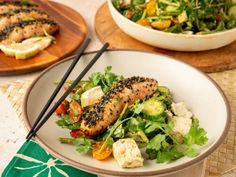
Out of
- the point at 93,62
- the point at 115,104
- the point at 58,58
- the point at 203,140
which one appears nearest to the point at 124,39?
the point at 58,58

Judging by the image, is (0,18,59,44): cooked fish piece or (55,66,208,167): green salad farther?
(0,18,59,44): cooked fish piece

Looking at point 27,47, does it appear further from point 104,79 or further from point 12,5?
point 104,79

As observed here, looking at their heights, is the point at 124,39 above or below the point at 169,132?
below

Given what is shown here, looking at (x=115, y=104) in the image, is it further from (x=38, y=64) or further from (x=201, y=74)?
(x=38, y=64)

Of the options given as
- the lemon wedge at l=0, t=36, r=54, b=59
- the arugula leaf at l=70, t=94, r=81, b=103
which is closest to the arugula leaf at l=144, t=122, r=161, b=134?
the arugula leaf at l=70, t=94, r=81, b=103

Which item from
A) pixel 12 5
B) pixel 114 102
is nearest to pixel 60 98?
pixel 114 102

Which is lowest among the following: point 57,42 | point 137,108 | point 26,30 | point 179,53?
point 179,53

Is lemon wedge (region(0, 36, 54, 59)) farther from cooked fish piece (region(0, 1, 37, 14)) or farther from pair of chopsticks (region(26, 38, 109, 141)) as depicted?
pair of chopsticks (region(26, 38, 109, 141))

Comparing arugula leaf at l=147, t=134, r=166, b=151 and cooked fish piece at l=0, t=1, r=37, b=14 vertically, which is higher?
arugula leaf at l=147, t=134, r=166, b=151
